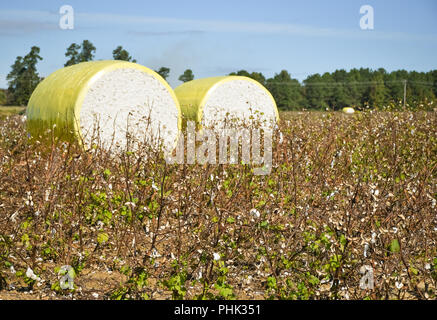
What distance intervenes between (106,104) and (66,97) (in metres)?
0.69

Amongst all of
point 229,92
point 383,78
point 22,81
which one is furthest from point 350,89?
point 229,92

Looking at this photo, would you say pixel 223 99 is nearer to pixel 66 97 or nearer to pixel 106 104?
pixel 106 104

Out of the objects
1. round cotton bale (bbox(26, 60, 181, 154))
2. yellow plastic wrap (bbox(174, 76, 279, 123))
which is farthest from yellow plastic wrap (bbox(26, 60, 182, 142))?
yellow plastic wrap (bbox(174, 76, 279, 123))

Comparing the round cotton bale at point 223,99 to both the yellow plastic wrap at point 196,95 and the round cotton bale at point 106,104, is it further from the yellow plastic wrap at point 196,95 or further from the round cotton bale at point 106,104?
the round cotton bale at point 106,104

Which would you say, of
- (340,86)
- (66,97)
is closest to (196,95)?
(66,97)

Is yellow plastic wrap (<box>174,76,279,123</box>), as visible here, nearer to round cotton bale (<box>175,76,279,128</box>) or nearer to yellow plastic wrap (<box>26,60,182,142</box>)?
round cotton bale (<box>175,76,279,128</box>)

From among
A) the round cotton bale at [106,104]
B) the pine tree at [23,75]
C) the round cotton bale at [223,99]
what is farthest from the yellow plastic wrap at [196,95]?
the pine tree at [23,75]

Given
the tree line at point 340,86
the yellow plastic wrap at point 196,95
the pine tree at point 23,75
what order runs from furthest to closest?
the tree line at point 340,86, the pine tree at point 23,75, the yellow plastic wrap at point 196,95

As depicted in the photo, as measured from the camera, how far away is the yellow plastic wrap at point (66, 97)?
7.96 metres

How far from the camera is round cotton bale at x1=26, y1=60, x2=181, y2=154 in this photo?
8016 mm

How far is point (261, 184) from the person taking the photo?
639 centimetres

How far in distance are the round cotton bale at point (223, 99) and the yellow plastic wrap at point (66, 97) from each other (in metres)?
1.52
